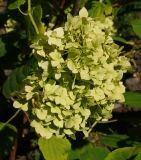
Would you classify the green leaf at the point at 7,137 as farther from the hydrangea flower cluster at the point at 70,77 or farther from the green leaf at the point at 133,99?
the green leaf at the point at 133,99

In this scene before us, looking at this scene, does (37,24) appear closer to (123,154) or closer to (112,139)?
(123,154)

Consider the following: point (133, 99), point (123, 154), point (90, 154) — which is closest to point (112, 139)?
point (133, 99)

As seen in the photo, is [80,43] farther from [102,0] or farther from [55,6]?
[55,6]

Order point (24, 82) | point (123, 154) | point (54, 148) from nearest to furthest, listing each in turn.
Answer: point (123, 154) < point (54, 148) < point (24, 82)

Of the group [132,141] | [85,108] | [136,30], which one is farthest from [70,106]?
[132,141]

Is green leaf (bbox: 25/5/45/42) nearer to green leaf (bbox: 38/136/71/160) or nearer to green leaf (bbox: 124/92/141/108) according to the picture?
green leaf (bbox: 38/136/71/160)
